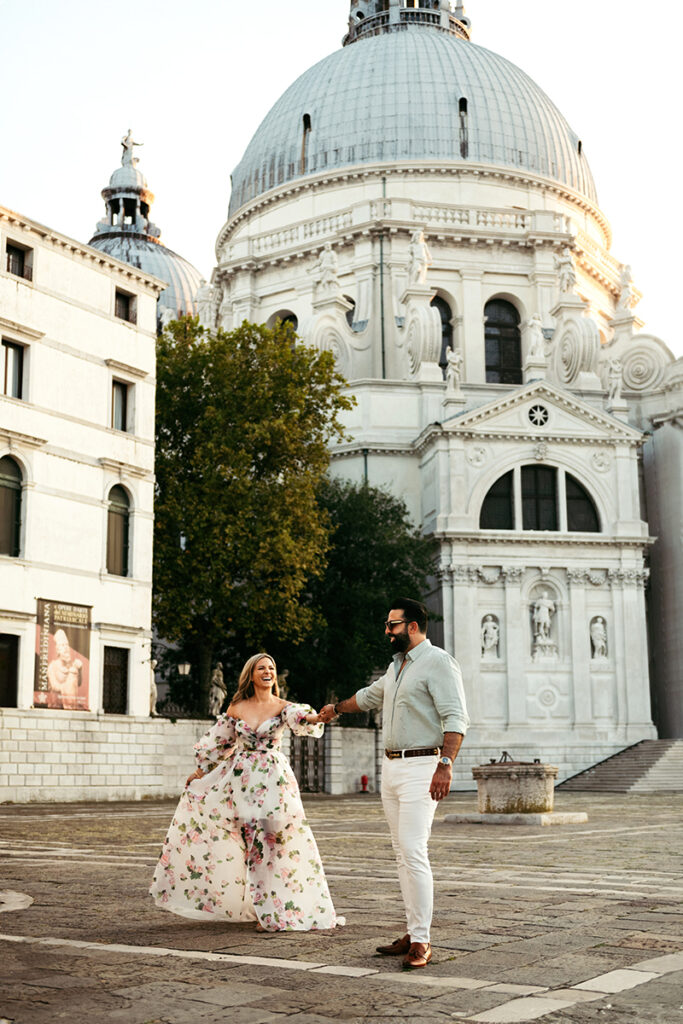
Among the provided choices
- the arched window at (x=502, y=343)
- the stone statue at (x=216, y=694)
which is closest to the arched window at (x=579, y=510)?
the arched window at (x=502, y=343)

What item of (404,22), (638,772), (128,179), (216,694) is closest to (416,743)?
(216,694)

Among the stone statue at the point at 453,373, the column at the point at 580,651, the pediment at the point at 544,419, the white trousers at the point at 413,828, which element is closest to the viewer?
the white trousers at the point at 413,828

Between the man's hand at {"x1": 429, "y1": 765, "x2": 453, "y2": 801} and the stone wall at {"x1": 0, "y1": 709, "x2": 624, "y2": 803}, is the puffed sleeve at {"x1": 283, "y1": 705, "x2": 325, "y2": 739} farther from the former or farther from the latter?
the stone wall at {"x1": 0, "y1": 709, "x2": 624, "y2": 803}

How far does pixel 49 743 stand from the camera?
93.3ft

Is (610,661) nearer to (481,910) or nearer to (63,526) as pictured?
(63,526)

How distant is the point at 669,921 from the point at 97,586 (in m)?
23.5

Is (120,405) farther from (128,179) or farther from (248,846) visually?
(128,179)

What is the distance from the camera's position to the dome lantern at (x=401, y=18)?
68.6m

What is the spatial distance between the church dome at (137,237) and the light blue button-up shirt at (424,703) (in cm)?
7726

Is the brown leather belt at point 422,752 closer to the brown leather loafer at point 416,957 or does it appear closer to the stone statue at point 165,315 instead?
the brown leather loafer at point 416,957

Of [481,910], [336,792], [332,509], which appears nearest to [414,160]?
[332,509]

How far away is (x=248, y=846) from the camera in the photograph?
8.61 m

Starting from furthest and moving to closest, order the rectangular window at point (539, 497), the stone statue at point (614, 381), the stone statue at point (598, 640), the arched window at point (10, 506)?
the stone statue at point (614, 381), the rectangular window at point (539, 497), the stone statue at point (598, 640), the arched window at point (10, 506)

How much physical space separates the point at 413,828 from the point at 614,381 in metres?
44.8
